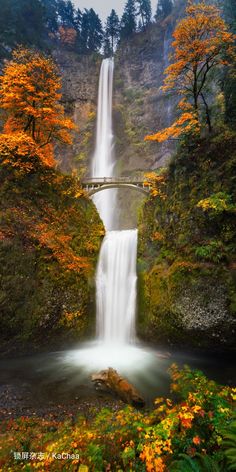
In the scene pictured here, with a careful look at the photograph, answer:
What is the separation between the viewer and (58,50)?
41.8m

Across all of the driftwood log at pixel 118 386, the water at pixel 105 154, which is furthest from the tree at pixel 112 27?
the driftwood log at pixel 118 386

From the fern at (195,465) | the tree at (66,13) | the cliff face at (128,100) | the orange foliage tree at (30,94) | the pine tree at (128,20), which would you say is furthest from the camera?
the tree at (66,13)

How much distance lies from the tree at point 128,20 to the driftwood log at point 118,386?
52180 mm

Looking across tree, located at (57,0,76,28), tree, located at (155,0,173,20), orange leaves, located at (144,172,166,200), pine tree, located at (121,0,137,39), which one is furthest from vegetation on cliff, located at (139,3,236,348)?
tree, located at (57,0,76,28)

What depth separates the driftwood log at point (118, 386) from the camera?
7191 millimetres

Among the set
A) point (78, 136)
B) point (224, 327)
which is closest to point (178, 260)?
point (224, 327)

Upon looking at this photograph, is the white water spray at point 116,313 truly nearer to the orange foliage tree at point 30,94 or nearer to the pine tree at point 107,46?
the orange foliage tree at point 30,94

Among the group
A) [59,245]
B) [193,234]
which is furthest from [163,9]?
[59,245]

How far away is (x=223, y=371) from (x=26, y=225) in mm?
10173

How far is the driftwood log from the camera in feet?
23.6

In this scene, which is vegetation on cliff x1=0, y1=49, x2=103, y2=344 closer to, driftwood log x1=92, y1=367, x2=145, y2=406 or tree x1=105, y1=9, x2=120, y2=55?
driftwood log x1=92, y1=367, x2=145, y2=406

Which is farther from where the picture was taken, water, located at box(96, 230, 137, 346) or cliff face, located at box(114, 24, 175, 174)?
cliff face, located at box(114, 24, 175, 174)

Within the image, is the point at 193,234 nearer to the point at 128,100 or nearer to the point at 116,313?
the point at 116,313

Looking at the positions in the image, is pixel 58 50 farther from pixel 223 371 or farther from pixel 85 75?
pixel 223 371
